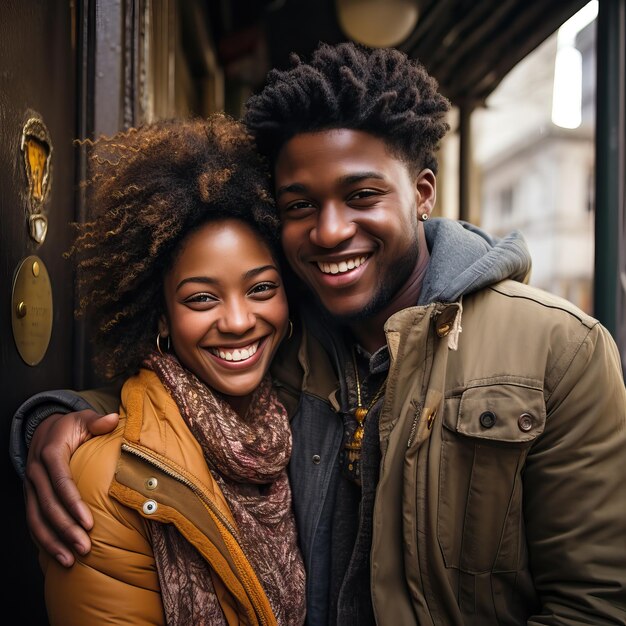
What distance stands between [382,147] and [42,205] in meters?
1.15

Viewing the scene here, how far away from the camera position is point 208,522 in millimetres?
1837

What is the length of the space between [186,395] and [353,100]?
1.08m

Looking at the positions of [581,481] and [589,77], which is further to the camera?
[589,77]

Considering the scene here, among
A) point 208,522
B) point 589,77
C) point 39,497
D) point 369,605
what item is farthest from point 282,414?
point 589,77

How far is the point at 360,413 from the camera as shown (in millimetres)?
2184

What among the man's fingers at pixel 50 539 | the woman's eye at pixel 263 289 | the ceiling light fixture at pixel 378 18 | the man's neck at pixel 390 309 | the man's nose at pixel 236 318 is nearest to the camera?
the man's fingers at pixel 50 539

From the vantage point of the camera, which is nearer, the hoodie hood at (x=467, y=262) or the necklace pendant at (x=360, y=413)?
the hoodie hood at (x=467, y=262)

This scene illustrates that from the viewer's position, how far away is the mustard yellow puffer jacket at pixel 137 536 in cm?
176

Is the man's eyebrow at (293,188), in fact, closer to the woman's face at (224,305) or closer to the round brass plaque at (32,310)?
the woman's face at (224,305)

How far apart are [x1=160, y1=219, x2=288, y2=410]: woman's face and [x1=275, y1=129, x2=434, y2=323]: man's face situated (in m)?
0.15

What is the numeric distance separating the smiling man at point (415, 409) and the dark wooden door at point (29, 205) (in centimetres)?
18

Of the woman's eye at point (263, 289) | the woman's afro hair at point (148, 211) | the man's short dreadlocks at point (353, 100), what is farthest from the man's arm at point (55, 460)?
the man's short dreadlocks at point (353, 100)

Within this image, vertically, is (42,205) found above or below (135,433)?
above

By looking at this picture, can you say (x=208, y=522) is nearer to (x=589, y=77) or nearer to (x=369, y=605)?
(x=369, y=605)
